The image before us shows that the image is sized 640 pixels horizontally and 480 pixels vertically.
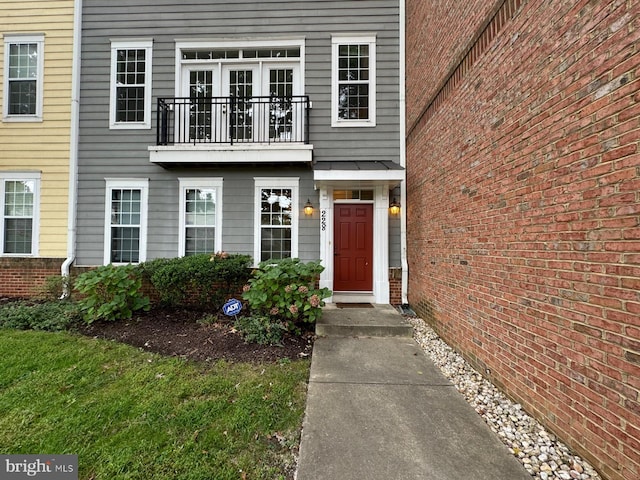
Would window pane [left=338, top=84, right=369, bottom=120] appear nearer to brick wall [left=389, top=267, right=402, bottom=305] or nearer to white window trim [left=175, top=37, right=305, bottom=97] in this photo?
white window trim [left=175, top=37, right=305, bottom=97]

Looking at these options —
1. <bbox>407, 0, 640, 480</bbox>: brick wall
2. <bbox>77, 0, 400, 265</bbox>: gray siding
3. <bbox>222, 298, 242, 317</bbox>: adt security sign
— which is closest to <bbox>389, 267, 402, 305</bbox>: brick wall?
<bbox>77, 0, 400, 265</bbox>: gray siding

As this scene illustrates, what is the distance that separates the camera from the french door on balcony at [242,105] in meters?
6.40

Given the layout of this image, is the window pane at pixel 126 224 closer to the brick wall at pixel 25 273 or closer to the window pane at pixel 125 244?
the window pane at pixel 125 244

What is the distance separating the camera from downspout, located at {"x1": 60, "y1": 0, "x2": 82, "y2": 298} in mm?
6395

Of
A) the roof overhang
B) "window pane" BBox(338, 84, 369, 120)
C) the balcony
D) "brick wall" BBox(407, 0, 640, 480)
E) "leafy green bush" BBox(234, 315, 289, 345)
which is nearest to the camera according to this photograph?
"brick wall" BBox(407, 0, 640, 480)

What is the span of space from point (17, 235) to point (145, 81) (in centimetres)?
472

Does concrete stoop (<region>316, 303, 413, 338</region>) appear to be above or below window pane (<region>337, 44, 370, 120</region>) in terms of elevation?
below

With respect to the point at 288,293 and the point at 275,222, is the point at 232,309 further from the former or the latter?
the point at 275,222

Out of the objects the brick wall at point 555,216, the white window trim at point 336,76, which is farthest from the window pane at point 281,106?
the brick wall at point 555,216

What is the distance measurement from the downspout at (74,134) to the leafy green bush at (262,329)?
4.93 metres

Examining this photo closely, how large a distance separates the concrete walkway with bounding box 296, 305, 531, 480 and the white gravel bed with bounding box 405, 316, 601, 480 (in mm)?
107

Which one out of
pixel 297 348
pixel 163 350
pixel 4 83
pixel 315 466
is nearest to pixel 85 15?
pixel 4 83

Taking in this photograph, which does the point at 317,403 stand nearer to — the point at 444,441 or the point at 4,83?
the point at 444,441

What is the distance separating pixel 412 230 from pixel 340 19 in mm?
5055
